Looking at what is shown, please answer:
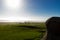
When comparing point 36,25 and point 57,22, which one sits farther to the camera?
point 36,25

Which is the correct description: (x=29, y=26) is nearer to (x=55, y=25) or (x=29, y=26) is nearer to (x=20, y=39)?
(x=20, y=39)

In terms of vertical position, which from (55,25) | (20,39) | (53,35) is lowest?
(20,39)

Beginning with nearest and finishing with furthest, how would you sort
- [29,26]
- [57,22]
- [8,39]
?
1. [57,22]
2. [8,39]
3. [29,26]

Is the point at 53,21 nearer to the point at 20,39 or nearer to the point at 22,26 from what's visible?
the point at 20,39

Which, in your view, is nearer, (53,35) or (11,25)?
(53,35)

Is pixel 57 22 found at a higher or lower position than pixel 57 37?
higher

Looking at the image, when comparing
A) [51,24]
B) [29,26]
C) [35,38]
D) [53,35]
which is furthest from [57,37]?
[29,26]

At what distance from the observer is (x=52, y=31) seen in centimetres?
246

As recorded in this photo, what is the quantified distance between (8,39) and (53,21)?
3.30 metres

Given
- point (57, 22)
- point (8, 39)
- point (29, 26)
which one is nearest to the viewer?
point (57, 22)

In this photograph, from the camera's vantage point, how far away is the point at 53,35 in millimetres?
2469

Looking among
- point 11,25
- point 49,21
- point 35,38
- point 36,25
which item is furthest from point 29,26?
point 49,21

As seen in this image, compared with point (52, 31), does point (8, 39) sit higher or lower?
lower

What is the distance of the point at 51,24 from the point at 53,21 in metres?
0.06
